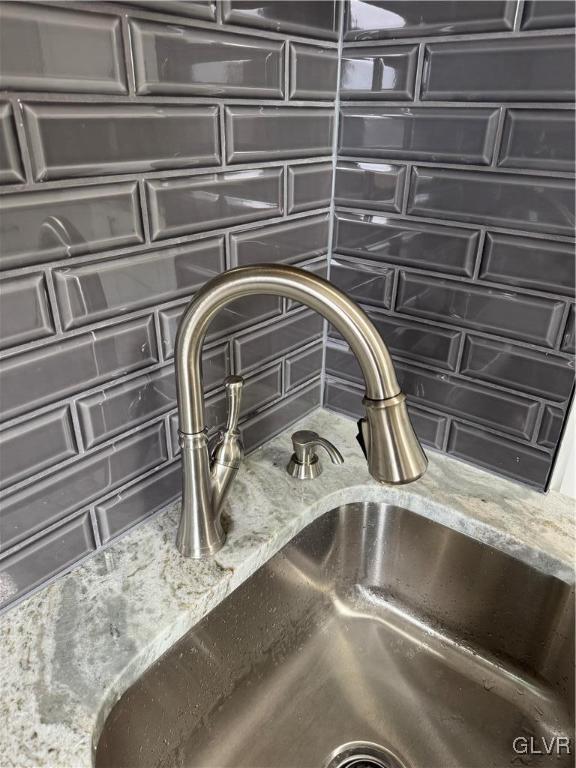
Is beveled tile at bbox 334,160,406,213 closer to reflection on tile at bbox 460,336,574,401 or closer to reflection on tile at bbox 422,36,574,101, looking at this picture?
reflection on tile at bbox 422,36,574,101

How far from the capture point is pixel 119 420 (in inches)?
23.2

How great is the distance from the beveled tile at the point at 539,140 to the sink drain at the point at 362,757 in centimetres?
69

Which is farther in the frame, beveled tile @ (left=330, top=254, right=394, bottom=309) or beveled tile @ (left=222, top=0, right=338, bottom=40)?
beveled tile @ (left=330, top=254, right=394, bottom=309)

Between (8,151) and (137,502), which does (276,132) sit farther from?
(137,502)

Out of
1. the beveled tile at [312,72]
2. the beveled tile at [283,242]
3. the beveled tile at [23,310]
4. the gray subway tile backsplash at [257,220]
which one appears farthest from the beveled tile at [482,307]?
the beveled tile at [23,310]

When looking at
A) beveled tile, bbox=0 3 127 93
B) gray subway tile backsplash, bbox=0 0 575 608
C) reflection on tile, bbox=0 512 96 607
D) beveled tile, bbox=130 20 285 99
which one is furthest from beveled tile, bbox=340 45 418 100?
reflection on tile, bbox=0 512 96 607

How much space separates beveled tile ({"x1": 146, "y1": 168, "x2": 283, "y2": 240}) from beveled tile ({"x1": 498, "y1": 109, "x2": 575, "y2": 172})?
27 cm

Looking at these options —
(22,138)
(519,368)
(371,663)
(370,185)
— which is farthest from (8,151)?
(371,663)

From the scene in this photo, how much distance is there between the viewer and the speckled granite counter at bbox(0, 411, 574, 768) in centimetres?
47

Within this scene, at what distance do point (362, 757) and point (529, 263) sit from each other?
0.61 meters

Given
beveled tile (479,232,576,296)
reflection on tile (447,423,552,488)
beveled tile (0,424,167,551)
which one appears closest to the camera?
beveled tile (0,424,167,551)

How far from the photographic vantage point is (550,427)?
0.70 meters

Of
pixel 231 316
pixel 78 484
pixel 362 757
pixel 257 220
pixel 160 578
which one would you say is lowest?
pixel 362 757

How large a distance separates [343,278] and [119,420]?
0.41 metres
